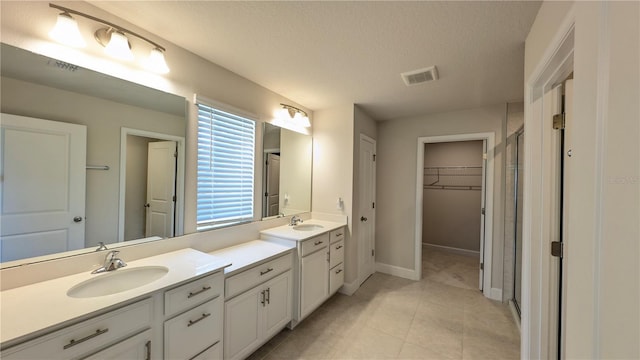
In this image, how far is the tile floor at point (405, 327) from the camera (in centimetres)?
192

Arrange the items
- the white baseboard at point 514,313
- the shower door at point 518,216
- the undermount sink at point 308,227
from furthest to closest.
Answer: the undermount sink at point 308,227
the shower door at point 518,216
the white baseboard at point 514,313

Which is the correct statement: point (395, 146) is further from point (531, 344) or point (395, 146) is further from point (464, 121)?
point (531, 344)

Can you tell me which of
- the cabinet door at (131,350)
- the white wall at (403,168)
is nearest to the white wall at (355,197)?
the white wall at (403,168)

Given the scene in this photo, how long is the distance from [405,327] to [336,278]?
844mm

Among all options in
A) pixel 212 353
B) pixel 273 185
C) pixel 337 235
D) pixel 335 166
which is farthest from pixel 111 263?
pixel 335 166

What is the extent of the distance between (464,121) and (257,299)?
3.25 meters

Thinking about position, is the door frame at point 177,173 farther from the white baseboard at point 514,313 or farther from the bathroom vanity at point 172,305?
the white baseboard at point 514,313

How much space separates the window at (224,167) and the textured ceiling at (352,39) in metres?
0.49

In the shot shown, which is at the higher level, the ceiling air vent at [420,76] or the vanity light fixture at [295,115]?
the ceiling air vent at [420,76]

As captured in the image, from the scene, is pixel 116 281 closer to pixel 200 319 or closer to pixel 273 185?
pixel 200 319

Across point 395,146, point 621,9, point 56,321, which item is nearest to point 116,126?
point 56,321

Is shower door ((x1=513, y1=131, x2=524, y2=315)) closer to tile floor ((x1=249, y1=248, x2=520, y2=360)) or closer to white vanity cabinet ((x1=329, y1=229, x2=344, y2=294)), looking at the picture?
tile floor ((x1=249, y1=248, x2=520, y2=360))

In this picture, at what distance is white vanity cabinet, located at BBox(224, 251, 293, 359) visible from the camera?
160 cm

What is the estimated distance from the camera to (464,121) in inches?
122
